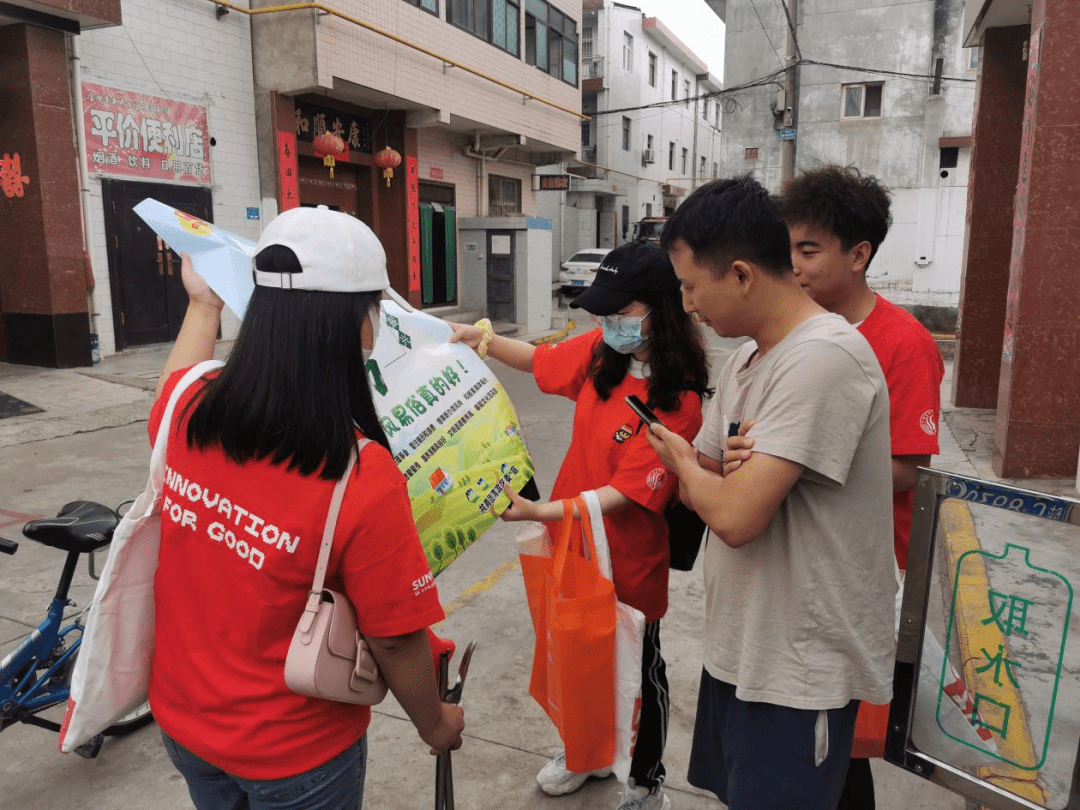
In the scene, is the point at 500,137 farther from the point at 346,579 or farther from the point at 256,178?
the point at 346,579

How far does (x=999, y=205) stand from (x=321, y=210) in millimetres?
8675

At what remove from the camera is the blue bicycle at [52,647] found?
2465mm

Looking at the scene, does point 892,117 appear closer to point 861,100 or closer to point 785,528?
point 861,100

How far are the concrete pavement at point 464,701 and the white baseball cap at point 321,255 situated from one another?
1.94m

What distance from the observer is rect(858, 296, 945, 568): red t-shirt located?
2109mm

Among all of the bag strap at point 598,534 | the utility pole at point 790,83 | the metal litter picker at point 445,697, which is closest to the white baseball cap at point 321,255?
the metal litter picker at point 445,697

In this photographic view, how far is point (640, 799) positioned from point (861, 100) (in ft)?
70.9

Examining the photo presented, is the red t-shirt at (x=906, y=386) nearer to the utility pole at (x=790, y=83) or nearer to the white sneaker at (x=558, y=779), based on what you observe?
the white sneaker at (x=558, y=779)

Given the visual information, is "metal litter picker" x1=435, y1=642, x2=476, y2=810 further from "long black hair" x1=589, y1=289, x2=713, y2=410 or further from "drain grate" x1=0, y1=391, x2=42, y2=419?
"drain grate" x1=0, y1=391, x2=42, y2=419

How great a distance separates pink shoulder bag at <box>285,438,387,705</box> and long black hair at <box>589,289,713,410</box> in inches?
42.4

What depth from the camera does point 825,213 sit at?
7.18ft

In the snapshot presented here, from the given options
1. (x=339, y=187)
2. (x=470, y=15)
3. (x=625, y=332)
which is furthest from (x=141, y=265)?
(x=625, y=332)

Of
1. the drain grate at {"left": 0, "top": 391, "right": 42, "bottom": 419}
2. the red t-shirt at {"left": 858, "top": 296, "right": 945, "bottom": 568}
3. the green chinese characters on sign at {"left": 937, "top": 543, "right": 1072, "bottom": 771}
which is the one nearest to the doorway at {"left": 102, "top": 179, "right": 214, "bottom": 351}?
the drain grate at {"left": 0, "top": 391, "right": 42, "bottom": 419}

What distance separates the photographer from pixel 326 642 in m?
1.33
